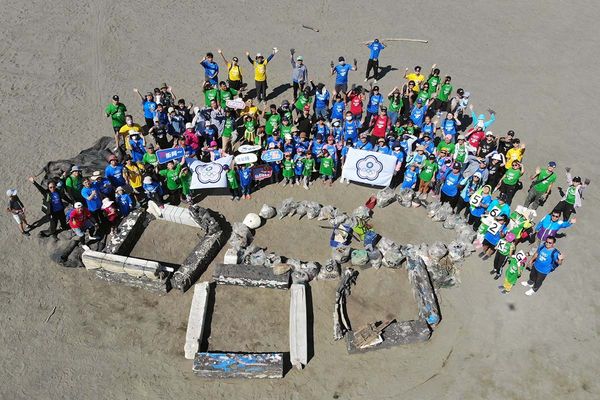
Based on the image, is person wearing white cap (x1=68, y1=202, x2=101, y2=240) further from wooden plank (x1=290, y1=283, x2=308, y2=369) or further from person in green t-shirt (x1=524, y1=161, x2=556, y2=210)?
person in green t-shirt (x1=524, y1=161, x2=556, y2=210)

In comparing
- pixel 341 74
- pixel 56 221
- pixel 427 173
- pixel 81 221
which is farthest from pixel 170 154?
pixel 427 173

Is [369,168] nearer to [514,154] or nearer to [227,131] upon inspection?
[514,154]

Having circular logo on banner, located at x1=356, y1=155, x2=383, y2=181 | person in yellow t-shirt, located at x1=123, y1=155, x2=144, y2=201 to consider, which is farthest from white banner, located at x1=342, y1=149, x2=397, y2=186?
person in yellow t-shirt, located at x1=123, y1=155, x2=144, y2=201

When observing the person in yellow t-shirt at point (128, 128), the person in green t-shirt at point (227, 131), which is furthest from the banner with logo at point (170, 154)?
the person in green t-shirt at point (227, 131)

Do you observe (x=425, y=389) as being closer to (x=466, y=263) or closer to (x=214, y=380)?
(x=466, y=263)

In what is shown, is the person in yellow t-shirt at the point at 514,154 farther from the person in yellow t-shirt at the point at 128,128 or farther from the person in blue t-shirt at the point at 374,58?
the person in yellow t-shirt at the point at 128,128

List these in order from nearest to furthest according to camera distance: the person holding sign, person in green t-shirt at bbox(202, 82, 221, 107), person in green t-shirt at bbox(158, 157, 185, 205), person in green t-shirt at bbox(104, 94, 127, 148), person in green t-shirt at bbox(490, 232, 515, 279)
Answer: person in green t-shirt at bbox(490, 232, 515, 279) → the person holding sign → person in green t-shirt at bbox(158, 157, 185, 205) → person in green t-shirt at bbox(104, 94, 127, 148) → person in green t-shirt at bbox(202, 82, 221, 107)
